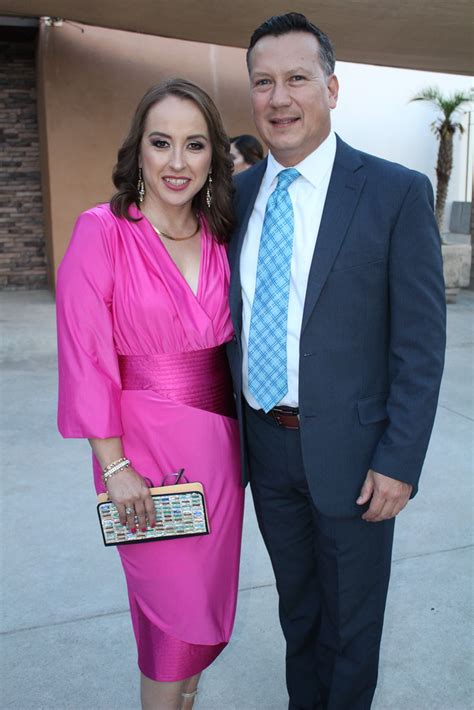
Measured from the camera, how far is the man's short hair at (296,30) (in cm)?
194

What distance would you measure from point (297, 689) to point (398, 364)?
3.56 ft

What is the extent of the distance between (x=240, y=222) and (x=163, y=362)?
0.46 meters

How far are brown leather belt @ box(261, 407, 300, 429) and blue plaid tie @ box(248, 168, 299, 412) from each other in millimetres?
37

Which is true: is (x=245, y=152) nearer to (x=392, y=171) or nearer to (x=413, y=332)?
(x=392, y=171)

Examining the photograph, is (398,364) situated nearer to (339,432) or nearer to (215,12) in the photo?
(339,432)

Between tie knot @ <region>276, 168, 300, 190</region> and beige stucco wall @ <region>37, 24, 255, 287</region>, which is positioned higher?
beige stucco wall @ <region>37, 24, 255, 287</region>

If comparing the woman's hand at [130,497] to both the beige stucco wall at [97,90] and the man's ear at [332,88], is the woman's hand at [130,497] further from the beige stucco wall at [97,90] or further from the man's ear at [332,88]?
the beige stucco wall at [97,90]

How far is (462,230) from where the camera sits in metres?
12.3

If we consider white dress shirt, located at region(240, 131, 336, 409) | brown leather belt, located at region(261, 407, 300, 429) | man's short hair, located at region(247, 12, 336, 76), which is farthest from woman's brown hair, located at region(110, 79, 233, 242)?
brown leather belt, located at region(261, 407, 300, 429)

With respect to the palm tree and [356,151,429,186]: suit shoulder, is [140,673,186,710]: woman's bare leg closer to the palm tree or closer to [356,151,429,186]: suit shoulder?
[356,151,429,186]: suit shoulder

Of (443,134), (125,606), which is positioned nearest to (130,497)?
(125,606)

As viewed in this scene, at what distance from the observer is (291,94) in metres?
1.94

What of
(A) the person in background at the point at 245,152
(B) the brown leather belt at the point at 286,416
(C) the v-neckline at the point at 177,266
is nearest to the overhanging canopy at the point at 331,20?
(A) the person in background at the point at 245,152

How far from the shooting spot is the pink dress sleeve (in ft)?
6.20
